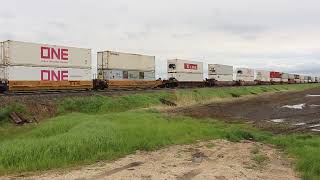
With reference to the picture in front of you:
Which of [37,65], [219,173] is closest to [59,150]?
[219,173]

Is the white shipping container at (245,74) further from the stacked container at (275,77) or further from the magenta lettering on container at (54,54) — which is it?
the magenta lettering on container at (54,54)

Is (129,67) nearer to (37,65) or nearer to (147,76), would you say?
(147,76)

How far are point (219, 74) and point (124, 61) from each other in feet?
94.0

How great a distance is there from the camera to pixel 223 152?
1510 cm

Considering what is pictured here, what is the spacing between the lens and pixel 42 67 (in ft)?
104

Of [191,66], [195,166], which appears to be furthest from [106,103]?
[191,66]

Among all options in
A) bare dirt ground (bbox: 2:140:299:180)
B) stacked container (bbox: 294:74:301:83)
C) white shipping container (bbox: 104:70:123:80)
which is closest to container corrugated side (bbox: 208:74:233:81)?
white shipping container (bbox: 104:70:123:80)

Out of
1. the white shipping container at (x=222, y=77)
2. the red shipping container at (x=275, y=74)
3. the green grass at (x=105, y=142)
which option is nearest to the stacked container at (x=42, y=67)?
the green grass at (x=105, y=142)

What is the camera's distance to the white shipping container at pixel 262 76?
87.2 metres

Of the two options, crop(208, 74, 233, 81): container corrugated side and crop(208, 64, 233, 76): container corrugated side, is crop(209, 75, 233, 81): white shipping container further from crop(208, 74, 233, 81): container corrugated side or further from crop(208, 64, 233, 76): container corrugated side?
crop(208, 64, 233, 76): container corrugated side

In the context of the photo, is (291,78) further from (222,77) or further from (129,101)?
(129,101)

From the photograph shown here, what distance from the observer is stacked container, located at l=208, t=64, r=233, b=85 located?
223ft

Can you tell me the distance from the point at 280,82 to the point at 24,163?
303 feet

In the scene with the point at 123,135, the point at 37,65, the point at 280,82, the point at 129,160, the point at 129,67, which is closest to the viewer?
the point at 129,160
